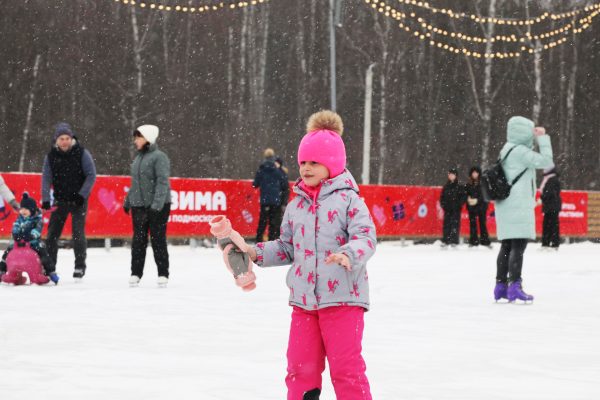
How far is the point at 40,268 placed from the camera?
35.5 feet

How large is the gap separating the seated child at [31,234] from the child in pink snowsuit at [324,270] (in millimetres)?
6872

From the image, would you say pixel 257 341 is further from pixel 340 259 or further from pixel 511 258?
pixel 511 258

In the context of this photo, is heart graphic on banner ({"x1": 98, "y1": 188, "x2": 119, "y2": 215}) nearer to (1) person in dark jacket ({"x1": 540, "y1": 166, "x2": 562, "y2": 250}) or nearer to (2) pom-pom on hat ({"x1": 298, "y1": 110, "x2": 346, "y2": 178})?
(1) person in dark jacket ({"x1": 540, "y1": 166, "x2": 562, "y2": 250})

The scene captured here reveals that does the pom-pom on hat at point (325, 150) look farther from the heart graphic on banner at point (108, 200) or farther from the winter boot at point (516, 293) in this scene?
the heart graphic on banner at point (108, 200)

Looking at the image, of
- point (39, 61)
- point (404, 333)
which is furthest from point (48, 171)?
point (39, 61)

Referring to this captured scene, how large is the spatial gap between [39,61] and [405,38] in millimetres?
14723

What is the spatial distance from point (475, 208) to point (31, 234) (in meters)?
11.8

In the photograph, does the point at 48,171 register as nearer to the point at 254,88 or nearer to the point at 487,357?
the point at 487,357

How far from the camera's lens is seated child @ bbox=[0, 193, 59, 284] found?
35.3 ft

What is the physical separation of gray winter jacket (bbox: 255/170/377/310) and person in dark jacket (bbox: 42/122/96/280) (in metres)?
7.11

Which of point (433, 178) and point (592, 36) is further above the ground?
point (592, 36)

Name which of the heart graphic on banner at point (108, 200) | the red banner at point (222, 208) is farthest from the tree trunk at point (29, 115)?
the heart graphic on banner at point (108, 200)

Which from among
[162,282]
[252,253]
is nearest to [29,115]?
[162,282]

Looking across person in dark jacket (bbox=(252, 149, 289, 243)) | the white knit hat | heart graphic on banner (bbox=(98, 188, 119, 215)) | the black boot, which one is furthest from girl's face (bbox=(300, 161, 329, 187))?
person in dark jacket (bbox=(252, 149, 289, 243))
